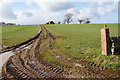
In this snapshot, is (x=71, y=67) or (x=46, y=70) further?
(x=71, y=67)

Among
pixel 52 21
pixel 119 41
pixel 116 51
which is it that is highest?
pixel 52 21

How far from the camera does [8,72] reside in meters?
9.50

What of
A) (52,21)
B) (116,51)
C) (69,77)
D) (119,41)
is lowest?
(69,77)

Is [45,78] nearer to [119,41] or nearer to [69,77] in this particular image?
[69,77]

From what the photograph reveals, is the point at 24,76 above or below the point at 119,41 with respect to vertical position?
below

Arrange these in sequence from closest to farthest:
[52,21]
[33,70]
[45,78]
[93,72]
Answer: [45,78] → [93,72] → [33,70] → [52,21]

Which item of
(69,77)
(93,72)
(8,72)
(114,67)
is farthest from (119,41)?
(8,72)

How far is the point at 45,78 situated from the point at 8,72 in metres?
3.00

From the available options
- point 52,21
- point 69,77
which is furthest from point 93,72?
point 52,21

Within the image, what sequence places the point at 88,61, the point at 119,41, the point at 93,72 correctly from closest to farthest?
the point at 93,72 < the point at 88,61 < the point at 119,41

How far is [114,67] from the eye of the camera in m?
9.77

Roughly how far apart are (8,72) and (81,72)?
16.6ft

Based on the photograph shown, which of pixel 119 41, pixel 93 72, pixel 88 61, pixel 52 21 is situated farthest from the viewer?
pixel 52 21

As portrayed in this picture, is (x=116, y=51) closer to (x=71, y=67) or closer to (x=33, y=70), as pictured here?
(x=71, y=67)
